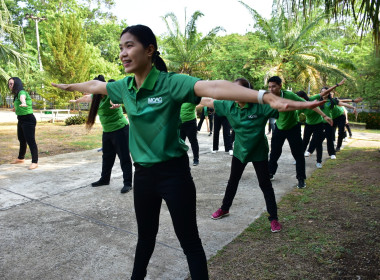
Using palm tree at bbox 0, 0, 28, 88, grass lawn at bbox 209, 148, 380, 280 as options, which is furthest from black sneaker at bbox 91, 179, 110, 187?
palm tree at bbox 0, 0, 28, 88

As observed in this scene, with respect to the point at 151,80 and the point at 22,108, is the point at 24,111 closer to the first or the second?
the point at 22,108

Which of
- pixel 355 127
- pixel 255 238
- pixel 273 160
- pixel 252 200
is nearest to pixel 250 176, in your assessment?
pixel 273 160

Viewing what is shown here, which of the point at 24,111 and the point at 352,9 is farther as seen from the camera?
the point at 24,111

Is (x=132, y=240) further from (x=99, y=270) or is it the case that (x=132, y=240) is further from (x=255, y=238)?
(x=255, y=238)

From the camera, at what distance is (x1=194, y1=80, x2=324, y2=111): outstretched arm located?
5.02ft

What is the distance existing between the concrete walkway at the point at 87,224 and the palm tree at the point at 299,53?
56.4 feet

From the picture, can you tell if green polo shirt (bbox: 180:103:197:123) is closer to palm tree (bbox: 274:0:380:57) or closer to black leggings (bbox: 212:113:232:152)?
black leggings (bbox: 212:113:232:152)

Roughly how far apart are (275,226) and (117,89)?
249cm

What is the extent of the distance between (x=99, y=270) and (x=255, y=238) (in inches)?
66.7

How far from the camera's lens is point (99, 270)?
285 cm

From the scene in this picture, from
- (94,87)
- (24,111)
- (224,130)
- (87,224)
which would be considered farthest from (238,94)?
(224,130)

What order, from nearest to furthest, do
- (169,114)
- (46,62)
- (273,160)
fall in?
(169,114) < (273,160) < (46,62)

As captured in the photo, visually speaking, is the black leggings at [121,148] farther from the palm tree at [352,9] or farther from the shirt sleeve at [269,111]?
the palm tree at [352,9]

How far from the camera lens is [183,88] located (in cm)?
193
